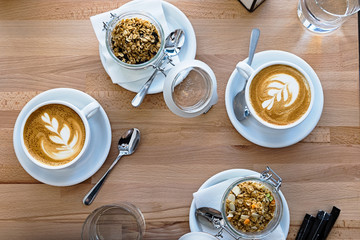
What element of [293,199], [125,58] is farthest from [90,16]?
[293,199]

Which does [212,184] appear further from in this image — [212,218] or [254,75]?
[254,75]

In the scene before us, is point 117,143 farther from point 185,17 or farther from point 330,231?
point 330,231

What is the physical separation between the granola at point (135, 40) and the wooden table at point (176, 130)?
15 cm

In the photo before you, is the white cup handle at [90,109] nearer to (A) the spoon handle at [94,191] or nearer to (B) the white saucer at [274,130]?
(A) the spoon handle at [94,191]

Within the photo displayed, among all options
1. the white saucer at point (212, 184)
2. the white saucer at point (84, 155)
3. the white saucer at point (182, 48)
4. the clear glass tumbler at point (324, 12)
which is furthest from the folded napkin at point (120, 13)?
the clear glass tumbler at point (324, 12)

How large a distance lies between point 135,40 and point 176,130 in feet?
1.16

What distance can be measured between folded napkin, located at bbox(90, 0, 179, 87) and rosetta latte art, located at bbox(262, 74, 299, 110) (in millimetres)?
333

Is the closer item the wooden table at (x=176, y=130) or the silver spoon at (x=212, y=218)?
the silver spoon at (x=212, y=218)

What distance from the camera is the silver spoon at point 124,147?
4.64ft

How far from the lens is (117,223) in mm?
1454

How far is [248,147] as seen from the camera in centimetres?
144

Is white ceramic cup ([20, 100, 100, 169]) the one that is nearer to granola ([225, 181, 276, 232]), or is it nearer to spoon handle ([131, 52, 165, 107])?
spoon handle ([131, 52, 165, 107])

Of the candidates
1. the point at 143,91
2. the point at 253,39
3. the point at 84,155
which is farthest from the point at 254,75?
the point at 84,155

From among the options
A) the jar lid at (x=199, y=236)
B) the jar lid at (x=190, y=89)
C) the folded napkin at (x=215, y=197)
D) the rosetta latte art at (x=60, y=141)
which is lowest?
the jar lid at (x=199, y=236)
